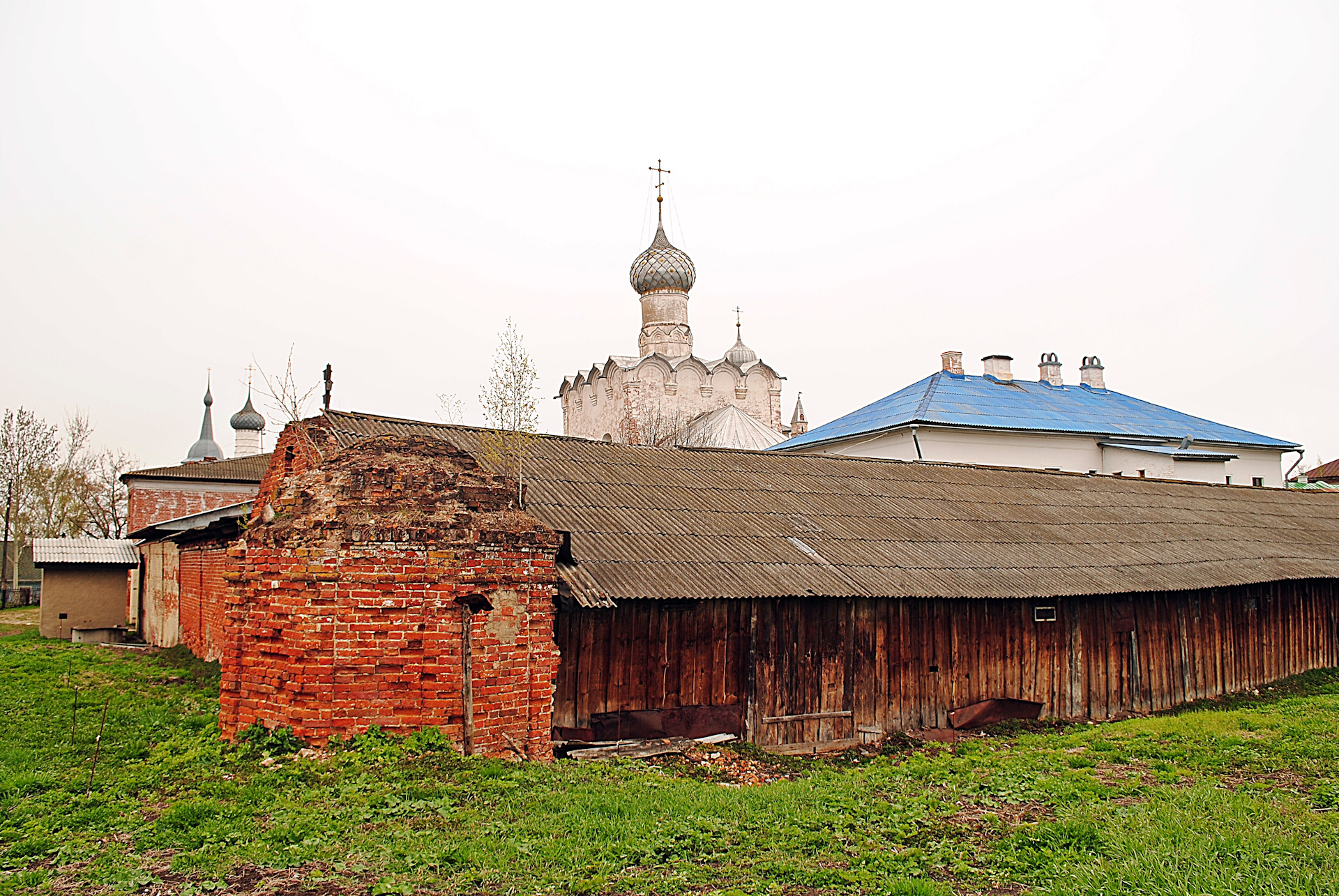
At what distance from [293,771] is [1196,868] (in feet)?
18.1

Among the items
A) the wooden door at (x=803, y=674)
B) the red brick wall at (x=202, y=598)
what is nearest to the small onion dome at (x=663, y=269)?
the red brick wall at (x=202, y=598)

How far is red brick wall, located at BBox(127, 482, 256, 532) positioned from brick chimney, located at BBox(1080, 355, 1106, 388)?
27.9 m

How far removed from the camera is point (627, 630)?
9.38 m

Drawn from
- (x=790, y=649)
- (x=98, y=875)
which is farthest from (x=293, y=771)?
(x=790, y=649)

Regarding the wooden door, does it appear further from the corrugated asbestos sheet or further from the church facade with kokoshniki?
the church facade with kokoshniki

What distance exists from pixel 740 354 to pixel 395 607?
3604 centimetres

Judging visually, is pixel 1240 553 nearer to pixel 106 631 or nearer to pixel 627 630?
pixel 627 630

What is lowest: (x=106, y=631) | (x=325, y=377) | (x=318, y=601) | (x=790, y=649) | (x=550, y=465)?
(x=106, y=631)

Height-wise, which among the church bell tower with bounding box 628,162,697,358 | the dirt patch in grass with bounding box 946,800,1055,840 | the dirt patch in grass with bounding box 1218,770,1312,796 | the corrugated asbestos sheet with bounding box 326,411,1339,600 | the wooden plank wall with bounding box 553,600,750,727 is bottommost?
the dirt patch in grass with bounding box 1218,770,1312,796

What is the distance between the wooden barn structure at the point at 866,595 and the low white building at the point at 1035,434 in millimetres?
8050

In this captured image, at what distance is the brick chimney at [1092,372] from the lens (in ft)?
105

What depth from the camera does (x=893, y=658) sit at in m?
11.0

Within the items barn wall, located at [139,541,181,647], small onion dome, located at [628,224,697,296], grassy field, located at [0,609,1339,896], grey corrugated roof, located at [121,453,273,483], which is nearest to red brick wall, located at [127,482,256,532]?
grey corrugated roof, located at [121,453,273,483]

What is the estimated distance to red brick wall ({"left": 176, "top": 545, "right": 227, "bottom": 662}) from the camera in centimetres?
1424
